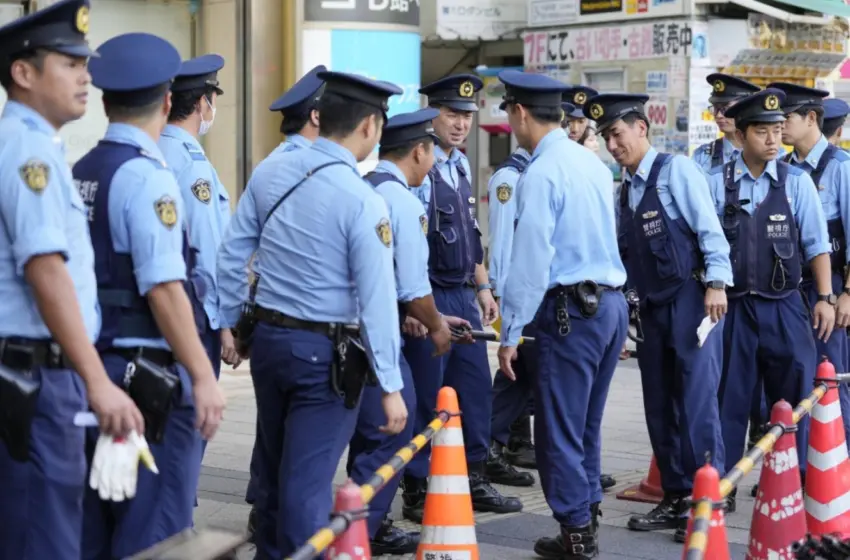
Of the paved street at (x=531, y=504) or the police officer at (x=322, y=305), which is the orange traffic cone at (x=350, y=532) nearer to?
the police officer at (x=322, y=305)

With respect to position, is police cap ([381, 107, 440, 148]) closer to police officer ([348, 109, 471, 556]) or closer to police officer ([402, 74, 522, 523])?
police officer ([348, 109, 471, 556])

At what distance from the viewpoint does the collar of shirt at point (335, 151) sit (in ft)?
18.6

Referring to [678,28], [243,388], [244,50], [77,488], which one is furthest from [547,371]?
[678,28]

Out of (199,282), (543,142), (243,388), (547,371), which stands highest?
(543,142)

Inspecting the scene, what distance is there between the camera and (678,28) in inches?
693

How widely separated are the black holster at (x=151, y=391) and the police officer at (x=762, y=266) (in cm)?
383

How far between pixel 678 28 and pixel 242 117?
5.31m

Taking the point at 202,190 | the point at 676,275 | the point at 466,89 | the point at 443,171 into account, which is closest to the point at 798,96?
the point at 466,89

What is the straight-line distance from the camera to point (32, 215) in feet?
14.0

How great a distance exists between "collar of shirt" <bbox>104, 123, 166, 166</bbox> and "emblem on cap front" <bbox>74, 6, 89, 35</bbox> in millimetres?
437

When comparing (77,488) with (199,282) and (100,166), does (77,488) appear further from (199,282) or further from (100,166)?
(199,282)

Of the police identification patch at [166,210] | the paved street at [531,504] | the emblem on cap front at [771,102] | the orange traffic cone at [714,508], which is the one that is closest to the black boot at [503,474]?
the paved street at [531,504]

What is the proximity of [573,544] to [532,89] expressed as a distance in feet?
6.48

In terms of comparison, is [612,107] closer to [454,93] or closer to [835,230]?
[454,93]
